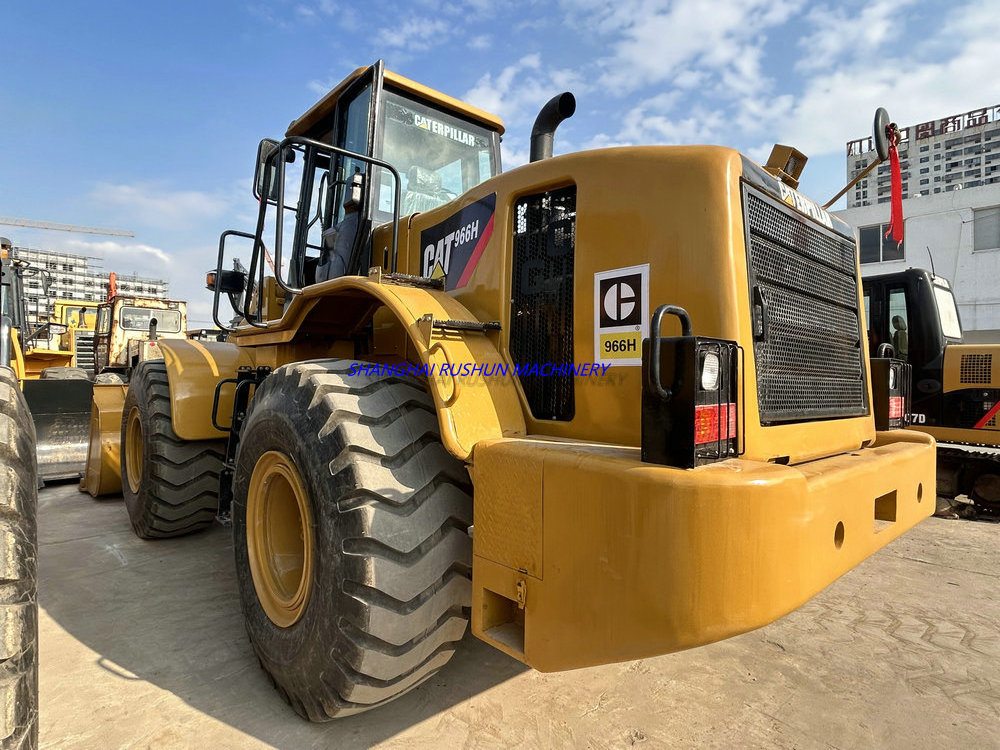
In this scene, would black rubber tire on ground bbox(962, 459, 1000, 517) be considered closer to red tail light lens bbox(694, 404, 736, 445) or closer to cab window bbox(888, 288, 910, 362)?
cab window bbox(888, 288, 910, 362)

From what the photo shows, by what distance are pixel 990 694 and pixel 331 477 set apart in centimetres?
295

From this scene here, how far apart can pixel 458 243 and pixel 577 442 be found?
4.09 feet

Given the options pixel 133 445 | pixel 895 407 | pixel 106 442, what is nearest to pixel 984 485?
pixel 895 407

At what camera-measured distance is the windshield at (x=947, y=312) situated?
6.96 m

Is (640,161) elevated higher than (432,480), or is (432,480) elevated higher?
(640,161)

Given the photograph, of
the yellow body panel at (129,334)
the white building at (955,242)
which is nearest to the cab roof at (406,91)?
the yellow body panel at (129,334)

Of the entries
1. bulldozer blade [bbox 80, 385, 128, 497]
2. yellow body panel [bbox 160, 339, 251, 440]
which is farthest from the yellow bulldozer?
bulldozer blade [bbox 80, 385, 128, 497]

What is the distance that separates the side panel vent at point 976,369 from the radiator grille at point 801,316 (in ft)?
15.7

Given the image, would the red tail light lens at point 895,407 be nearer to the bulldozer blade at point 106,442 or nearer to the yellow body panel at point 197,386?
the yellow body panel at point 197,386

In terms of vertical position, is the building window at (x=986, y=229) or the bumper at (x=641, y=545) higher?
the building window at (x=986, y=229)

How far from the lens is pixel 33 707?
5.21 ft

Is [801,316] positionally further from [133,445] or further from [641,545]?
[133,445]

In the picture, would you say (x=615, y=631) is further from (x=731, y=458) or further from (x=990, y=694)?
(x=990, y=694)

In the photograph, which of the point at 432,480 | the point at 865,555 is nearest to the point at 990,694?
the point at 865,555
